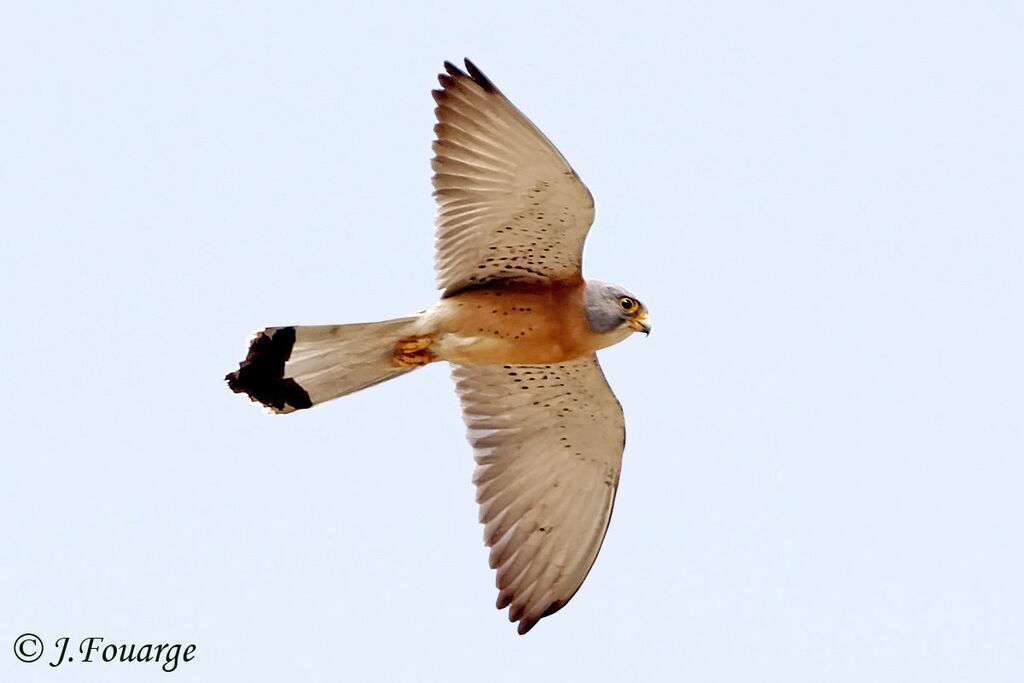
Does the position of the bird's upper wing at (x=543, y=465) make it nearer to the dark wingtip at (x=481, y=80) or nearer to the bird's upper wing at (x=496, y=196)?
the bird's upper wing at (x=496, y=196)

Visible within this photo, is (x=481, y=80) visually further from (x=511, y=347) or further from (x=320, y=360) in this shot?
(x=320, y=360)

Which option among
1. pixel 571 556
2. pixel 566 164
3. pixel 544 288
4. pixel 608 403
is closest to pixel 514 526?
pixel 571 556

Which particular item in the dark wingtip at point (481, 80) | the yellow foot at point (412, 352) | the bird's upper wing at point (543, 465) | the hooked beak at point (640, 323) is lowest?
the bird's upper wing at point (543, 465)

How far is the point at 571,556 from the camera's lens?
1005 centimetres

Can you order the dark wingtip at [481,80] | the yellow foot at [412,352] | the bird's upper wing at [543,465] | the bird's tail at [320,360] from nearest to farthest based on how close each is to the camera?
the dark wingtip at [481,80] → the bird's tail at [320,360] → the yellow foot at [412,352] → the bird's upper wing at [543,465]

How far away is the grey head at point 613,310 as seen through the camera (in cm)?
941

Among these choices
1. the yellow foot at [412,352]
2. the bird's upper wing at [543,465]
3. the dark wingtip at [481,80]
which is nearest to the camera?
the dark wingtip at [481,80]

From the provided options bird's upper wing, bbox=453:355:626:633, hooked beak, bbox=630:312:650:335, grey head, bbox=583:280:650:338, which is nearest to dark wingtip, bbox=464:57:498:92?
grey head, bbox=583:280:650:338

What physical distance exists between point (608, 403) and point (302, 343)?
2.12 meters

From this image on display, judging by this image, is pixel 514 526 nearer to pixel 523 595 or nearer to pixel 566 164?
pixel 523 595

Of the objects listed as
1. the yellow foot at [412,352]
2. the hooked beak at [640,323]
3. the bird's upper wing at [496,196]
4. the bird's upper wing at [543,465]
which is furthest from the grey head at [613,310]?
the yellow foot at [412,352]

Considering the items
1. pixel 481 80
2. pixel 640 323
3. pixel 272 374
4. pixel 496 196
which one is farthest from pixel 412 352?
pixel 481 80

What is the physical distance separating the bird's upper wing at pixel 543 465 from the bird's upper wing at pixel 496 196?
882 millimetres

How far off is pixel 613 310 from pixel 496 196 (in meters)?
1.04
